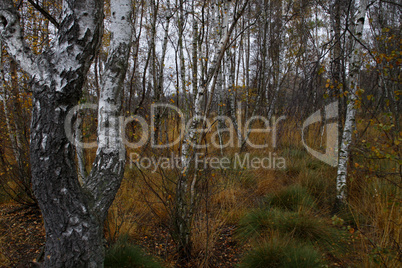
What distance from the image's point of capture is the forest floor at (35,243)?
243 cm

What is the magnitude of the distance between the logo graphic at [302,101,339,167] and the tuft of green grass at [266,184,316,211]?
4.85 feet

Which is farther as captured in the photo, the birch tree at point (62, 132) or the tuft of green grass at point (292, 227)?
the tuft of green grass at point (292, 227)

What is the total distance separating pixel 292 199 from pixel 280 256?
1.43 metres

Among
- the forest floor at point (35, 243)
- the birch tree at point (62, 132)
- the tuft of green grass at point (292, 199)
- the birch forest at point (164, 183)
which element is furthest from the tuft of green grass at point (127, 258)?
the tuft of green grass at point (292, 199)

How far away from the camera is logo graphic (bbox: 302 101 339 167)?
4.98m

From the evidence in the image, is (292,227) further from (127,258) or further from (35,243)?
(35,243)

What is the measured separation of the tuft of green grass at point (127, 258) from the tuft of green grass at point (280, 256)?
0.94m

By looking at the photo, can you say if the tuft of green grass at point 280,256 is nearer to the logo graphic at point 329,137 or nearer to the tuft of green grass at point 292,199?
the tuft of green grass at point 292,199

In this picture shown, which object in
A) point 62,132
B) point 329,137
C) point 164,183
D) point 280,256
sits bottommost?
point 280,256

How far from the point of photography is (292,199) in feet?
11.7

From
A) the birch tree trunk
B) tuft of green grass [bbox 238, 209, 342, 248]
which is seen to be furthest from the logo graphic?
tuft of green grass [bbox 238, 209, 342, 248]

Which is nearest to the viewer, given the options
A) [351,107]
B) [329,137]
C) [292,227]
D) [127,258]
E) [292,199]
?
[127,258]

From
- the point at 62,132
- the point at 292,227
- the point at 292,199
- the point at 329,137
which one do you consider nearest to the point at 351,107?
the point at 292,199

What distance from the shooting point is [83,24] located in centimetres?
140
